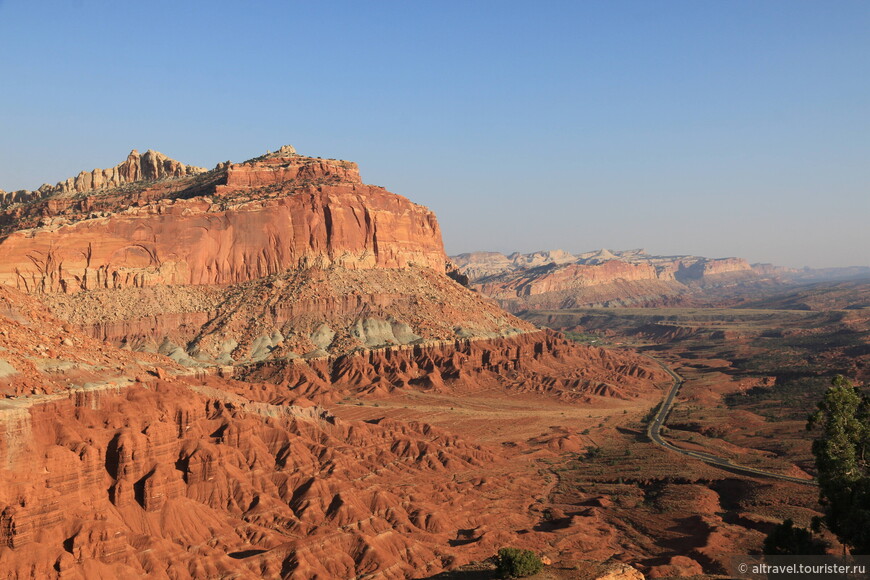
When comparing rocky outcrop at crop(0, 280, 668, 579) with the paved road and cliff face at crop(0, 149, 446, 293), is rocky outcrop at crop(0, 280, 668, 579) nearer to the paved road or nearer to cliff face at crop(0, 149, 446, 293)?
the paved road

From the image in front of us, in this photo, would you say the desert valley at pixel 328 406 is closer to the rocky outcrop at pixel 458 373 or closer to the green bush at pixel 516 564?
the rocky outcrop at pixel 458 373

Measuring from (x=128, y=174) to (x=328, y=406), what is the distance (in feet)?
365

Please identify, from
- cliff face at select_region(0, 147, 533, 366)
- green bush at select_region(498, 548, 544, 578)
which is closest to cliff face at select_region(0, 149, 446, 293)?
cliff face at select_region(0, 147, 533, 366)

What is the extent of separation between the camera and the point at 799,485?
63344 mm

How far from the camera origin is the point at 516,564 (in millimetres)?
35031

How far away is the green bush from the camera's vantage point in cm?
3500

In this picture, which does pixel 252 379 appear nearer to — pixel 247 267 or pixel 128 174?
pixel 247 267

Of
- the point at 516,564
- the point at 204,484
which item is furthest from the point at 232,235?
the point at 516,564

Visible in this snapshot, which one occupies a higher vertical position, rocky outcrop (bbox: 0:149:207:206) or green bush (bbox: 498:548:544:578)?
rocky outcrop (bbox: 0:149:207:206)

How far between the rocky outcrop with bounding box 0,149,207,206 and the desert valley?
30.2 inches

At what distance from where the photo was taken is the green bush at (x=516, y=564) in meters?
35.0

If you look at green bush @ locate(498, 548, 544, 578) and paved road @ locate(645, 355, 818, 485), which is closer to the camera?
green bush @ locate(498, 548, 544, 578)

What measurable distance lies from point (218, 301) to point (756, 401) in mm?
96566

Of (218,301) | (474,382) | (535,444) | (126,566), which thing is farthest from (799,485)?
(218,301)
